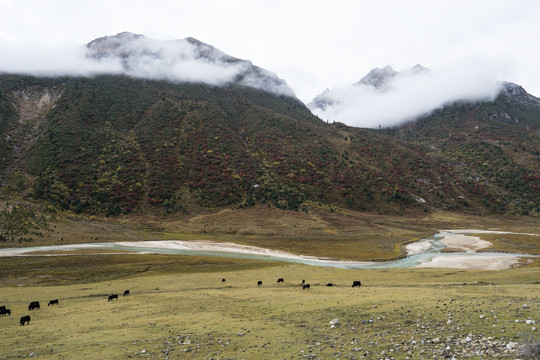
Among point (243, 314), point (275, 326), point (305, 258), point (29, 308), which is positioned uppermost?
point (275, 326)

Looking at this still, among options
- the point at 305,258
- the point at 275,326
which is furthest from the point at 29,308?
the point at 305,258

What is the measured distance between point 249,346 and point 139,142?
190091mm

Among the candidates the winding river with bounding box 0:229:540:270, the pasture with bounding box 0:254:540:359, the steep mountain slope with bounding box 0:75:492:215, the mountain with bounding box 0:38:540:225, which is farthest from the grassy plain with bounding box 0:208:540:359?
the steep mountain slope with bounding box 0:75:492:215

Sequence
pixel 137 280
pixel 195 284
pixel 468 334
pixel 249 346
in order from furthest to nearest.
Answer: pixel 137 280
pixel 195 284
pixel 249 346
pixel 468 334

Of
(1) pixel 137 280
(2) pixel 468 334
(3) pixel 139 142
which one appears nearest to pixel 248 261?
(1) pixel 137 280

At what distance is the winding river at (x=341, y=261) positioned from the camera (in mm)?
67125

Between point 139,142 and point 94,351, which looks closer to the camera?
point 94,351

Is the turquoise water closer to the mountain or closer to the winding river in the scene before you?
the winding river

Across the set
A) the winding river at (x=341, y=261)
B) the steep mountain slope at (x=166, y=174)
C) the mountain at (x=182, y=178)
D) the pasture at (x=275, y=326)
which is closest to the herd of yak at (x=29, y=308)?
the pasture at (x=275, y=326)

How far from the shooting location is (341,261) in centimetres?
7350

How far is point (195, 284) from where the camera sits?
1756 inches

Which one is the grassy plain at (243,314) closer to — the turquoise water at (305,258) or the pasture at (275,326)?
the pasture at (275,326)

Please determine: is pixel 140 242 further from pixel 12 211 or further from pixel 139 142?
pixel 139 142

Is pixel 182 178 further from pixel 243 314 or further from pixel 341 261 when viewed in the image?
pixel 243 314
